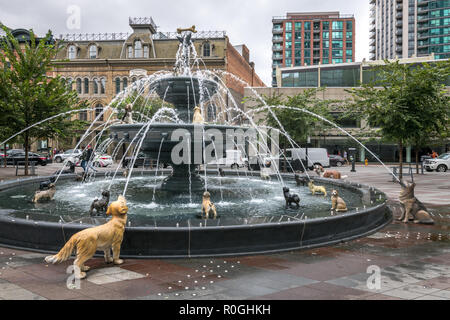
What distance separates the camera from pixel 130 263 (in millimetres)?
6133

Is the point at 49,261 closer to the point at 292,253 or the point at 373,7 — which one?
the point at 292,253

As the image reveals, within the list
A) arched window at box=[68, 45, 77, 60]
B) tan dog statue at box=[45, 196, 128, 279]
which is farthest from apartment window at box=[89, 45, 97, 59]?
tan dog statue at box=[45, 196, 128, 279]

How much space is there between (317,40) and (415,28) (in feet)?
92.0

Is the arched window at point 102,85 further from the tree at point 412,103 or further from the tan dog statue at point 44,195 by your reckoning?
the tan dog statue at point 44,195

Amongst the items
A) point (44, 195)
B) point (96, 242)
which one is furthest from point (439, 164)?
point (96, 242)

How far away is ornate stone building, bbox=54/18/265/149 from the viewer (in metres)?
58.0

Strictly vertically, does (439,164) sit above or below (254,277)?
above

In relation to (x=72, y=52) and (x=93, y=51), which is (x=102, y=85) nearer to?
(x=93, y=51)

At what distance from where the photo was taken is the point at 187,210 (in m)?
9.77

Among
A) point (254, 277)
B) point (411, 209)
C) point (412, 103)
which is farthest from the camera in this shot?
point (412, 103)

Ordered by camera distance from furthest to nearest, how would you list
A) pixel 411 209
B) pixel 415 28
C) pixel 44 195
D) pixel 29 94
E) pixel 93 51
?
pixel 415 28, pixel 93 51, pixel 29 94, pixel 44 195, pixel 411 209

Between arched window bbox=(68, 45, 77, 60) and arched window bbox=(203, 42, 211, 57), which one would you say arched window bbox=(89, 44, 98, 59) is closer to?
arched window bbox=(68, 45, 77, 60)

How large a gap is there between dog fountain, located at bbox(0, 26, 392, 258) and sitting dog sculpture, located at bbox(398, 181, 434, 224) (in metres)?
0.47

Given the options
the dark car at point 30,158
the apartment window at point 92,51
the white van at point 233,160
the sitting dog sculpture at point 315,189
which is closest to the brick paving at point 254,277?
the sitting dog sculpture at point 315,189
